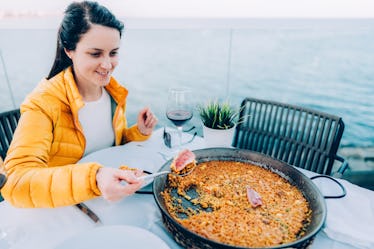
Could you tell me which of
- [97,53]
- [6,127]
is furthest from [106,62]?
[6,127]

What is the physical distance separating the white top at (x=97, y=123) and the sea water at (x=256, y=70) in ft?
7.37

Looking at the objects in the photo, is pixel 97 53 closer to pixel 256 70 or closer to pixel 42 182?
pixel 42 182

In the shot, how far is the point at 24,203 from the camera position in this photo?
943 millimetres

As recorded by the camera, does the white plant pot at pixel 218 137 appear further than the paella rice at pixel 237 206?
Yes

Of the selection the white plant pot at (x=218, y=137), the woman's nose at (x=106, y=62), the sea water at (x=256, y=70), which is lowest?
the sea water at (x=256, y=70)

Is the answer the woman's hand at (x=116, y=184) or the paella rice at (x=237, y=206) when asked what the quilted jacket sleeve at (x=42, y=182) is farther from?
the paella rice at (x=237, y=206)

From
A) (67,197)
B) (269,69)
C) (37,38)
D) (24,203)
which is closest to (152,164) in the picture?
(67,197)

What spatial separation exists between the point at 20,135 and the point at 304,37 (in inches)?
235

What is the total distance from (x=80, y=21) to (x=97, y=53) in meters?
0.17

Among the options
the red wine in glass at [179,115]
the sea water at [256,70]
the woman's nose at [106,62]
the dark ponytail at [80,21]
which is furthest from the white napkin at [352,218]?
the sea water at [256,70]

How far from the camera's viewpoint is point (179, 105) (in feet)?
4.27

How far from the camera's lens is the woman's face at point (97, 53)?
50.8 inches

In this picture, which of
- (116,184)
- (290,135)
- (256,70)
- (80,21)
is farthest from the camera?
(256,70)

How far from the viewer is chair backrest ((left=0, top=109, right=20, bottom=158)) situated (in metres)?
1.55
